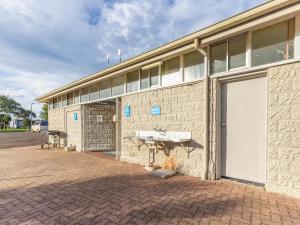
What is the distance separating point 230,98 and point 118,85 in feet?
16.2

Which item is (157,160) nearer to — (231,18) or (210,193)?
(210,193)

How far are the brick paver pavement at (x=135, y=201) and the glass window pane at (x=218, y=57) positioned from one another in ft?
9.47

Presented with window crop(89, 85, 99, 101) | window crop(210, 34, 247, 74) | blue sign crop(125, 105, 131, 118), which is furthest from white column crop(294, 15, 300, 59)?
window crop(89, 85, 99, 101)

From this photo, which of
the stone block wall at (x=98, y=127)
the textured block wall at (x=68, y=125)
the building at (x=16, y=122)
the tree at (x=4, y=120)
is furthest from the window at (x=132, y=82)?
the building at (x=16, y=122)

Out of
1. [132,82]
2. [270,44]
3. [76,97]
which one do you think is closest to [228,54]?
[270,44]

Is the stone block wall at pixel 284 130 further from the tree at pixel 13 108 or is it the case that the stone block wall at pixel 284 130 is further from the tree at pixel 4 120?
the tree at pixel 4 120

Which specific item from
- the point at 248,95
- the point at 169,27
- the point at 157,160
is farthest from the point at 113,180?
the point at 169,27

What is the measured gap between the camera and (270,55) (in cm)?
412

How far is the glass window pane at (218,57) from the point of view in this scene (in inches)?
192

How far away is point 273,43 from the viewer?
4074 millimetres

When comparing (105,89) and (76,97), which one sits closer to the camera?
(105,89)

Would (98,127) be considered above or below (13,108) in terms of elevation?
below

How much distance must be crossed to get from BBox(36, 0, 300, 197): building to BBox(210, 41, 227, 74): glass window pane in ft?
0.08

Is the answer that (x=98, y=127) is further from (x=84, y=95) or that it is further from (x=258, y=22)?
(x=258, y=22)
